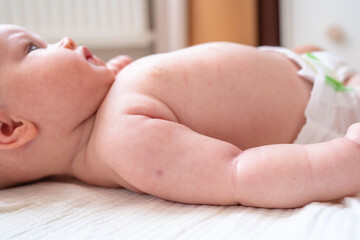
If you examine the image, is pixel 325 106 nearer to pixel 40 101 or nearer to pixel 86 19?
pixel 40 101

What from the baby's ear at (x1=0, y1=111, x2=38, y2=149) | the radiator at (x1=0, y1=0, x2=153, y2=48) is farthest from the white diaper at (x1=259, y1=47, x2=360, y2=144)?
the radiator at (x1=0, y1=0, x2=153, y2=48)

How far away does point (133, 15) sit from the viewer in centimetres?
189

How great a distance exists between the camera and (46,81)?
2.42 ft

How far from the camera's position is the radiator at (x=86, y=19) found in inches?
68.4

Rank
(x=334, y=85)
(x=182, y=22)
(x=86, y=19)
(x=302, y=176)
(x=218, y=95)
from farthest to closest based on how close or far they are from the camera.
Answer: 1. (x=182, y=22)
2. (x=86, y=19)
3. (x=334, y=85)
4. (x=218, y=95)
5. (x=302, y=176)

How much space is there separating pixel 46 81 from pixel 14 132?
11cm

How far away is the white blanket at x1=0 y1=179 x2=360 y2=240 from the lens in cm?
50

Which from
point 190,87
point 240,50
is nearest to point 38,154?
point 190,87

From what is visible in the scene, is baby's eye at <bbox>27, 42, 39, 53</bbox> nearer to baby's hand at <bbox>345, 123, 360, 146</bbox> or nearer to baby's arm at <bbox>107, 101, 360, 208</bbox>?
baby's arm at <bbox>107, 101, 360, 208</bbox>

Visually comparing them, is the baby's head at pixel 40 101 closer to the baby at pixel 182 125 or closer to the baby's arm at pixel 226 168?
the baby at pixel 182 125

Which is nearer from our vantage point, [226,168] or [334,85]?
[226,168]

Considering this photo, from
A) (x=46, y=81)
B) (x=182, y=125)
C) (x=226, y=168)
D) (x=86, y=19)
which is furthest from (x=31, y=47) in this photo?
(x=86, y=19)

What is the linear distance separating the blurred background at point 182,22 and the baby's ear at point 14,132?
1.13 m

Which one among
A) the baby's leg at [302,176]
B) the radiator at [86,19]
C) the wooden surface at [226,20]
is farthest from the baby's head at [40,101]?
the wooden surface at [226,20]
